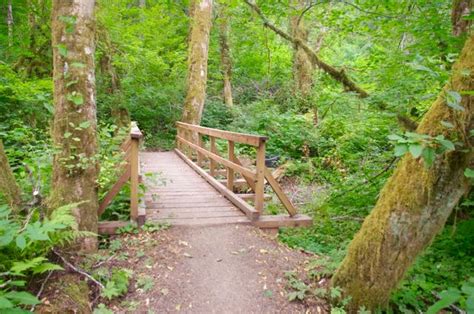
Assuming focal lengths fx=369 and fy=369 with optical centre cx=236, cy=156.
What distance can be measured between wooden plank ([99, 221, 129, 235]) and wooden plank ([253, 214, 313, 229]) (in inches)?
68.3

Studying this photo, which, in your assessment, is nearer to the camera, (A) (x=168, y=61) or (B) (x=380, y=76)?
(B) (x=380, y=76)

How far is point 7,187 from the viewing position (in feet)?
11.2

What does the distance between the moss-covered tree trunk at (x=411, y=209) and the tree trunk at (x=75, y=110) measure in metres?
2.77

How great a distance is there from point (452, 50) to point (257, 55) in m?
14.6

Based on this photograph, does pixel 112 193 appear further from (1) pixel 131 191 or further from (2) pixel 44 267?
(2) pixel 44 267

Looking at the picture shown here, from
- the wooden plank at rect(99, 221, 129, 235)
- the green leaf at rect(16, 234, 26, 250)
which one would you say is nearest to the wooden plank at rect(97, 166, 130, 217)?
the wooden plank at rect(99, 221, 129, 235)

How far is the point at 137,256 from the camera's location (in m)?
4.03

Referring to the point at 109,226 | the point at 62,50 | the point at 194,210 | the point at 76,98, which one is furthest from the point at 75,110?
the point at 194,210

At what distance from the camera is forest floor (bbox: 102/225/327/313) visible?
10.9 feet

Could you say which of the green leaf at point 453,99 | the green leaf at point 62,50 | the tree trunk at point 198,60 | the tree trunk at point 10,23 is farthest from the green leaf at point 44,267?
the tree trunk at point 10,23

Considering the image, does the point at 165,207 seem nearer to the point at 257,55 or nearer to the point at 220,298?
the point at 220,298

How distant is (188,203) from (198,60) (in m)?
→ 7.20

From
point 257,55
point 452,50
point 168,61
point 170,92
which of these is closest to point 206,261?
point 452,50

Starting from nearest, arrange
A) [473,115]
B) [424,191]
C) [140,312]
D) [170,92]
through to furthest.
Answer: [473,115], [424,191], [140,312], [170,92]
